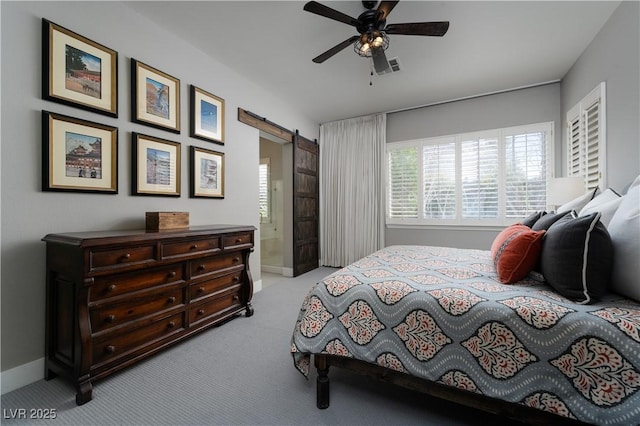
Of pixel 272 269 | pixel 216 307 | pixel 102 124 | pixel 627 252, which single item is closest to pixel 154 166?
pixel 102 124

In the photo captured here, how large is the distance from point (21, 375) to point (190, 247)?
122 cm

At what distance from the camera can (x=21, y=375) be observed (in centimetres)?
166

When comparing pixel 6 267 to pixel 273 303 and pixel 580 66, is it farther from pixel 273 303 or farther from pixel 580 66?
pixel 580 66

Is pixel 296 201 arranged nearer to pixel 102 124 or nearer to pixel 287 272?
pixel 287 272

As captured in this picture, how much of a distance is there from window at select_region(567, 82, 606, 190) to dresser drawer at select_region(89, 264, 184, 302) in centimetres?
394

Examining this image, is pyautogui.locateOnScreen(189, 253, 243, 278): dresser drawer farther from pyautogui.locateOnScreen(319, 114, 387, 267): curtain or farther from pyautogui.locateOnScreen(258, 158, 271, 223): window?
pyautogui.locateOnScreen(319, 114, 387, 267): curtain

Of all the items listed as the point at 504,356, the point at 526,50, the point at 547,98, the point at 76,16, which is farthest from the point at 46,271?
the point at 547,98

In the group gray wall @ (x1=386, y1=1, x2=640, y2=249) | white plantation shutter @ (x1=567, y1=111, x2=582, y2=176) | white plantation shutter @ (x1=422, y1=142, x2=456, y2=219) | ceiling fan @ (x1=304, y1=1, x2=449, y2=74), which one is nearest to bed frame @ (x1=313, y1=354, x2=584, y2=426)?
gray wall @ (x1=386, y1=1, x2=640, y2=249)

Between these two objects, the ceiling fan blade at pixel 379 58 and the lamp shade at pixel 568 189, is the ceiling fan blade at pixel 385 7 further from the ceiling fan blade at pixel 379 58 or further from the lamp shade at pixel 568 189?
the lamp shade at pixel 568 189

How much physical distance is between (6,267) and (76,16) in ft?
5.96

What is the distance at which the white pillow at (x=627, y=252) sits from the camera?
1121 millimetres

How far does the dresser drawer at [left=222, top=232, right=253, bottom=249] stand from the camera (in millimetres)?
2525

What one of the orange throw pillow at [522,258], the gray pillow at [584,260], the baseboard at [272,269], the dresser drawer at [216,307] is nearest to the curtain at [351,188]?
the baseboard at [272,269]

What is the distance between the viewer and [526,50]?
2818 mm
